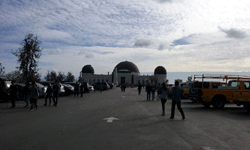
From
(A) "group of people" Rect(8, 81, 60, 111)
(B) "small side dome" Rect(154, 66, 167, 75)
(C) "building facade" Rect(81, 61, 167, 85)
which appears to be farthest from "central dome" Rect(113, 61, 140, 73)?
(A) "group of people" Rect(8, 81, 60, 111)

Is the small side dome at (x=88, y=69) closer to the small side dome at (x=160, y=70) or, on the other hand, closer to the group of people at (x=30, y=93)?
the small side dome at (x=160, y=70)

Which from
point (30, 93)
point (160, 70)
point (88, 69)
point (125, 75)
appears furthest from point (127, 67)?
point (30, 93)

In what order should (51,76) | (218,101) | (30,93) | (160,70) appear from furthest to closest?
(160,70)
(51,76)
(218,101)
(30,93)

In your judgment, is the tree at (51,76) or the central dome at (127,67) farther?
the central dome at (127,67)

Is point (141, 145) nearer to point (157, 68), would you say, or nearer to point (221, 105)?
point (221, 105)

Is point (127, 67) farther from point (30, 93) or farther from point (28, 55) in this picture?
point (30, 93)

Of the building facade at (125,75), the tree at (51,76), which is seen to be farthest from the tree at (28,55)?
the building facade at (125,75)

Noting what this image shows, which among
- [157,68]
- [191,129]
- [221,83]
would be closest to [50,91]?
[191,129]

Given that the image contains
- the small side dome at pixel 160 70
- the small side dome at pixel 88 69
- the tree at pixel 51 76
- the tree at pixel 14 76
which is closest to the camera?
the tree at pixel 14 76

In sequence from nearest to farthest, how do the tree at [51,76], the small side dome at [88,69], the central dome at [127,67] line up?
the tree at [51,76], the small side dome at [88,69], the central dome at [127,67]

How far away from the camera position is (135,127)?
8.45 m

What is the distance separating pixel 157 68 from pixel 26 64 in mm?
115666

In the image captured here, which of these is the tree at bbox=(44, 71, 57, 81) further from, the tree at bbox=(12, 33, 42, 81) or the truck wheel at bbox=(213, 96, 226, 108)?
the truck wheel at bbox=(213, 96, 226, 108)

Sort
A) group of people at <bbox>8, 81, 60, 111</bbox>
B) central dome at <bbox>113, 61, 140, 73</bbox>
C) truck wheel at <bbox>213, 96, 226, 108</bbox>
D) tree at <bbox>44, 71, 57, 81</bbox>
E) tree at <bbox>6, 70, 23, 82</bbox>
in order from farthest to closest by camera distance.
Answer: central dome at <bbox>113, 61, 140, 73</bbox> < tree at <bbox>44, 71, 57, 81</bbox> < tree at <bbox>6, 70, 23, 82</bbox> < truck wheel at <bbox>213, 96, 226, 108</bbox> < group of people at <bbox>8, 81, 60, 111</bbox>
